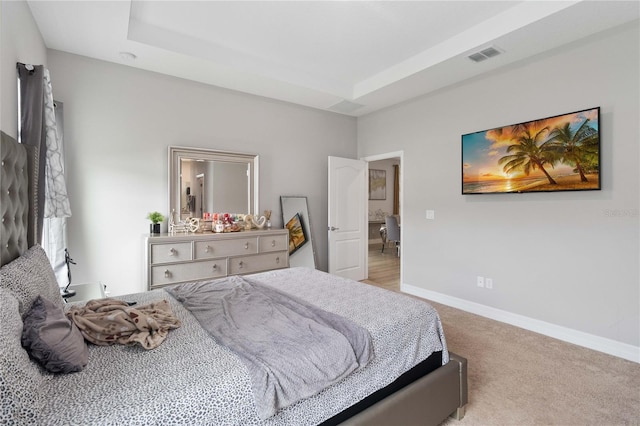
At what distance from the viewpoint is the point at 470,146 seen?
3594 millimetres

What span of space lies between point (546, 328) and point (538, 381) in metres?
1.04

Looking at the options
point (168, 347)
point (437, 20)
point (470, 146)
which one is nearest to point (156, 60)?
point (437, 20)

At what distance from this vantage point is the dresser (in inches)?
118

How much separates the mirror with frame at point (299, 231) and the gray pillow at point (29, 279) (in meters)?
2.95

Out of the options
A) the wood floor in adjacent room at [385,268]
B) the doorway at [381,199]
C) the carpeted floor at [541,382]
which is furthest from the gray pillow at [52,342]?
the doorway at [381,199]

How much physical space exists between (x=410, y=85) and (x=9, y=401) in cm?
405

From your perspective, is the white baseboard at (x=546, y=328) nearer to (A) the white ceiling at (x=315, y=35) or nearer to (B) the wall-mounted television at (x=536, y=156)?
(B) the wall-mounted television at (x=536, y=156)

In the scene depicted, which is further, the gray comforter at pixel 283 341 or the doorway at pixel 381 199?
the doorway at pixel 381 199

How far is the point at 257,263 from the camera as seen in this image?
3670 mm

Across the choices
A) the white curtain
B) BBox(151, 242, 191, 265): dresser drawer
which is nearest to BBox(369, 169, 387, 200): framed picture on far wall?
BBox(151, 242, 191, 265): dresser drawer

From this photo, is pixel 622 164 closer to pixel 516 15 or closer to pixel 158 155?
pixel 516 15

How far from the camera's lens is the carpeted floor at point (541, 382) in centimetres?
186

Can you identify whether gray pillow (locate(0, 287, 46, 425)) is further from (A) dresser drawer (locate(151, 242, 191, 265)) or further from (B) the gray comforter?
(A) dresser drawer (locate(151, 242, 191, 265))

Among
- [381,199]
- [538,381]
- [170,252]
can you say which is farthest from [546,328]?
[381,199]
